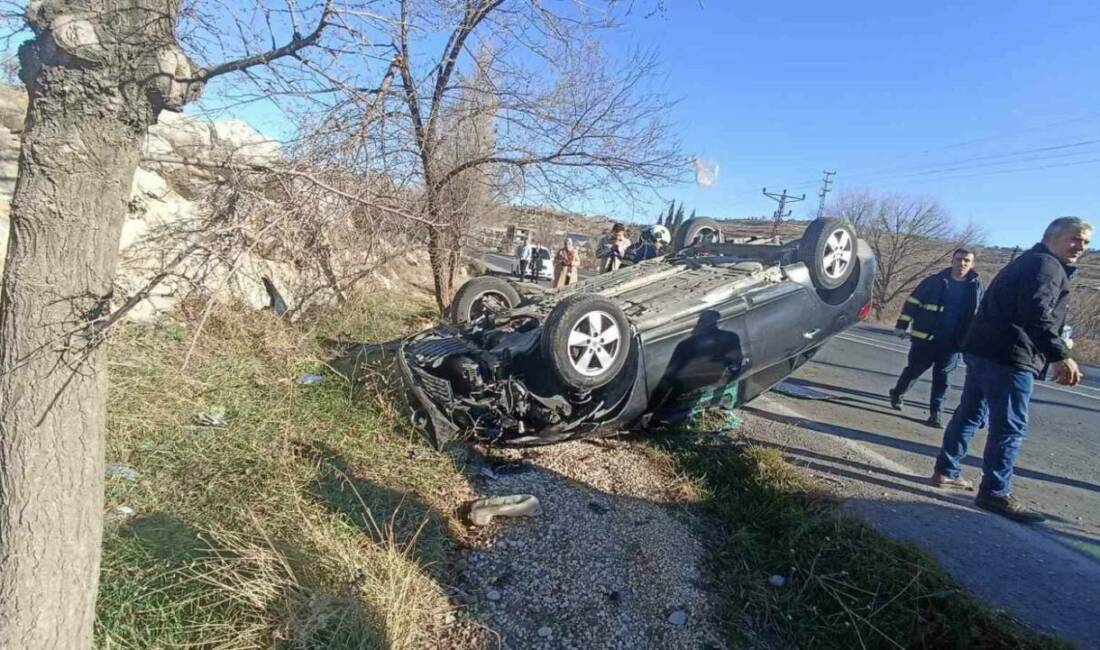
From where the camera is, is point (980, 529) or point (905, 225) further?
point (905, 225)

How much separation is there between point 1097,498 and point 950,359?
1570mm

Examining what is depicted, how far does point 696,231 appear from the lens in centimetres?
575

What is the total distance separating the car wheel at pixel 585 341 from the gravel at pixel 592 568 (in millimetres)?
694

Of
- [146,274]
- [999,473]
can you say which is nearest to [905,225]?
[999,473]

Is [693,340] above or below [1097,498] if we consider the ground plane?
above

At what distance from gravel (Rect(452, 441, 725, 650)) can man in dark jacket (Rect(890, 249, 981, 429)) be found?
11.2 ft

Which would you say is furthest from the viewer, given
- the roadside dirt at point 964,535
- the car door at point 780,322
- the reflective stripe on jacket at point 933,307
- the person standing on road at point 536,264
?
the person standing on road at point 536,264

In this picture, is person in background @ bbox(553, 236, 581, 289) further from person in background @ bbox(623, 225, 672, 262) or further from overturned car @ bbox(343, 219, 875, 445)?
overturned car @ bbox(343, 219, 875, 445)

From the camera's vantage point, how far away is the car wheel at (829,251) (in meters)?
4.14

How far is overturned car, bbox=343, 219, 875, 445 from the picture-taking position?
10.8 ft

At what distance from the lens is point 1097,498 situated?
3.90 m

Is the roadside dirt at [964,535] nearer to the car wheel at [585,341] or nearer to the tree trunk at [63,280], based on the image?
the car wheel at [585,341]

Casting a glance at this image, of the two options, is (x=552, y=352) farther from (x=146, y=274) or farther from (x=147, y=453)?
(x=146, y=274)

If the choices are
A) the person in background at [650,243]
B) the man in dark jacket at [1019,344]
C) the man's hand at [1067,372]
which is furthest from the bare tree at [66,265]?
the person in background at [650,243]
